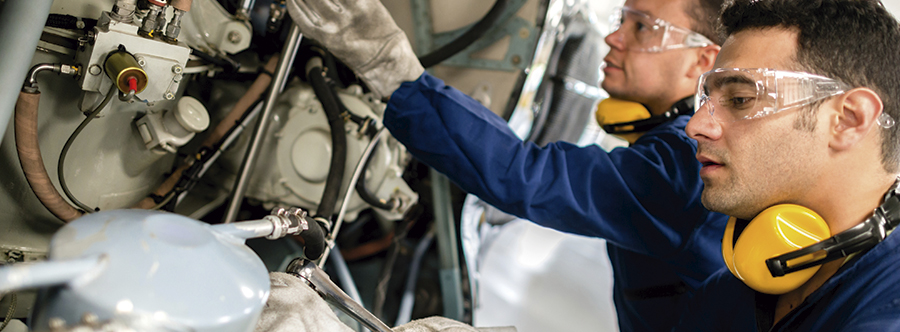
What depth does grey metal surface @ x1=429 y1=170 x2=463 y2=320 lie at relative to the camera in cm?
201

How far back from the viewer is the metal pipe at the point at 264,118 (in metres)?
1.32

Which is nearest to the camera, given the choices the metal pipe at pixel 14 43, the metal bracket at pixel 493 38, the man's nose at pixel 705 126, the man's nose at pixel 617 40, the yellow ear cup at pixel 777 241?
the metal pipe at pixel 14 43

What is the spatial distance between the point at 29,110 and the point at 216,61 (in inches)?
16.5

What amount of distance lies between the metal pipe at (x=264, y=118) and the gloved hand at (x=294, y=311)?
613 mm

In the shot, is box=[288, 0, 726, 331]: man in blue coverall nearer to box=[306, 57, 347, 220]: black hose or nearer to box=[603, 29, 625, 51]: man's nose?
box=[306, 57, 347, 220]: black hose

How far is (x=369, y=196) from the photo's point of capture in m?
1.58

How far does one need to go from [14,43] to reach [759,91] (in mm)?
1141

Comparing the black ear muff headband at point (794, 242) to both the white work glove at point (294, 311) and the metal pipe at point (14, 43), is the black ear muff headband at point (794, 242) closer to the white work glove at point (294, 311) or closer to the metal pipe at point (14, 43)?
the white work glove at point (294, 311)

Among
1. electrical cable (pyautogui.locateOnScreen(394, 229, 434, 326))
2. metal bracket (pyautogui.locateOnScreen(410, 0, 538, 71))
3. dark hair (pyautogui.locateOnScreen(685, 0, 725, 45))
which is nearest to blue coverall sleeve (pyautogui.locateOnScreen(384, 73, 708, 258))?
dark hair (pyautogui.locateOnScreen(685, 0, 725, 45))

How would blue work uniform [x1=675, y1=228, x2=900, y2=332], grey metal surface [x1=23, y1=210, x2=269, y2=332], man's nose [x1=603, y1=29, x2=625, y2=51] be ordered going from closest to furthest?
grey metal surface [x1=23, y1=210, x2=269, y2=332] → blue work uniform [x1=675, y1=228, x2=900, y2=332] → man's nose [x1=603, y1=29, x2=625, y2=51]

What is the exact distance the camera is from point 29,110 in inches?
33.0

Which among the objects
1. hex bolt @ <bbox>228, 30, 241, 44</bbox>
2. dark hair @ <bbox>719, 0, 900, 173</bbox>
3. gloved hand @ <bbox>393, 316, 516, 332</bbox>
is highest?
dark hair @ <bbox>719, 0, 900, 173</bbox>

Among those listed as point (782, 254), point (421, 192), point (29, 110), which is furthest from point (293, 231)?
point (421, 192)

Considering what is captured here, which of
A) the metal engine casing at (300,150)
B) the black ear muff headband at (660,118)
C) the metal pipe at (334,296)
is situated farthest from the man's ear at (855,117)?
the metal engine casing at (300,150)
